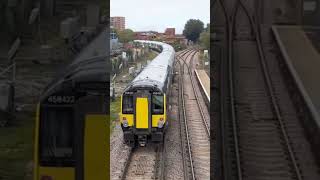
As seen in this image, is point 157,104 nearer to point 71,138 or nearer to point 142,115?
point 142,115

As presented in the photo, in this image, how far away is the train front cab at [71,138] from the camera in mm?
3584

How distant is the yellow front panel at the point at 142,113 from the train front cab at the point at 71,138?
3579mm

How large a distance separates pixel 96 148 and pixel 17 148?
753mm

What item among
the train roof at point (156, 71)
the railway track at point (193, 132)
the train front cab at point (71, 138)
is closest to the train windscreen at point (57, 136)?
the train front cab at point (71, 138)

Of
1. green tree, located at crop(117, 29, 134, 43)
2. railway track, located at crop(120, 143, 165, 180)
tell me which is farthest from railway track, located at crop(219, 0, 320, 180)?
green tree, located at crop(117, 29, 134, 43)

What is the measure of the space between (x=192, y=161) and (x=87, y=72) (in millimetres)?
2594

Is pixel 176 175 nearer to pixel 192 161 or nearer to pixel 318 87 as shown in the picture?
pixel 192 161

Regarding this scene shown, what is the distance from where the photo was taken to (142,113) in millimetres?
7512

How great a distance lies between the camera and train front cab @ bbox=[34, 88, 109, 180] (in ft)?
11.8

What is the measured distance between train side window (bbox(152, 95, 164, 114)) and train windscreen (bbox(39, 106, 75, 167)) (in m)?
3.75

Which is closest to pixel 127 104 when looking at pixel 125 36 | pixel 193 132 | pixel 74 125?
pixel 193 132

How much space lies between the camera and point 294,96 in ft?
20.0

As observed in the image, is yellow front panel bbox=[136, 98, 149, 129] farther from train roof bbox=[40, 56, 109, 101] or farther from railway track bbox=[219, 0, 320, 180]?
train roof bbox=[40, 56, 109, 101]

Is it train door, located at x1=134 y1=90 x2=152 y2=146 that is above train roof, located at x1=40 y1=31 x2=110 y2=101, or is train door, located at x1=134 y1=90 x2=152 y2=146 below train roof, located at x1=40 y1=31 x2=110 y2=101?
below
